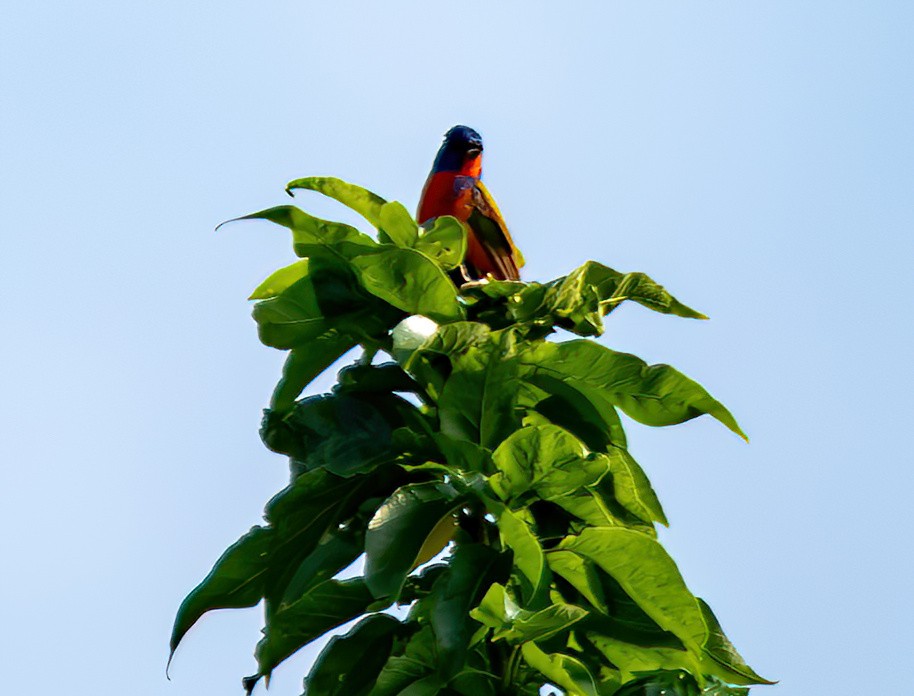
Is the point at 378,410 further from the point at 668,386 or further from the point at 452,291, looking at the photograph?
the point at 668,386

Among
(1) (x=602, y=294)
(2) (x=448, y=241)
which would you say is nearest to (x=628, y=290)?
(1) (x=602, y=294)

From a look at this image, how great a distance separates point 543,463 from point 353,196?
36.2 inches

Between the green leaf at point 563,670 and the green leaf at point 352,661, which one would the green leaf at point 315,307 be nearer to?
the green leaf at point 352,661

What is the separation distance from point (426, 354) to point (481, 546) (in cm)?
48

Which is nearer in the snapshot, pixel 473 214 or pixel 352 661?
pixel 352 661

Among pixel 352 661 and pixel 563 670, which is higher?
pixel 352 661

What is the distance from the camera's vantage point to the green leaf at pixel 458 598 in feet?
8.32

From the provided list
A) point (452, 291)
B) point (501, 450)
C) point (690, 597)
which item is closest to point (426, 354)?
point (452, 291)

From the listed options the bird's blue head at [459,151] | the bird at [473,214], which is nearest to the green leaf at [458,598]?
the bird at [473,214]

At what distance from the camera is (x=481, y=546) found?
2734mm

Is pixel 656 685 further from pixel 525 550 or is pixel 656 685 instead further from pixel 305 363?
pixel 305 363

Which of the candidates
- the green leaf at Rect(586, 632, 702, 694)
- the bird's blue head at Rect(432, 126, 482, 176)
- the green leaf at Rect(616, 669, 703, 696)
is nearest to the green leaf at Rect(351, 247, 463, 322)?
the green leaf at Rect(586, 632, 702, 694)

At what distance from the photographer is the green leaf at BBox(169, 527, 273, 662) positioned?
2914 millimetres

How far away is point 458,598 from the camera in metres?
2.62
